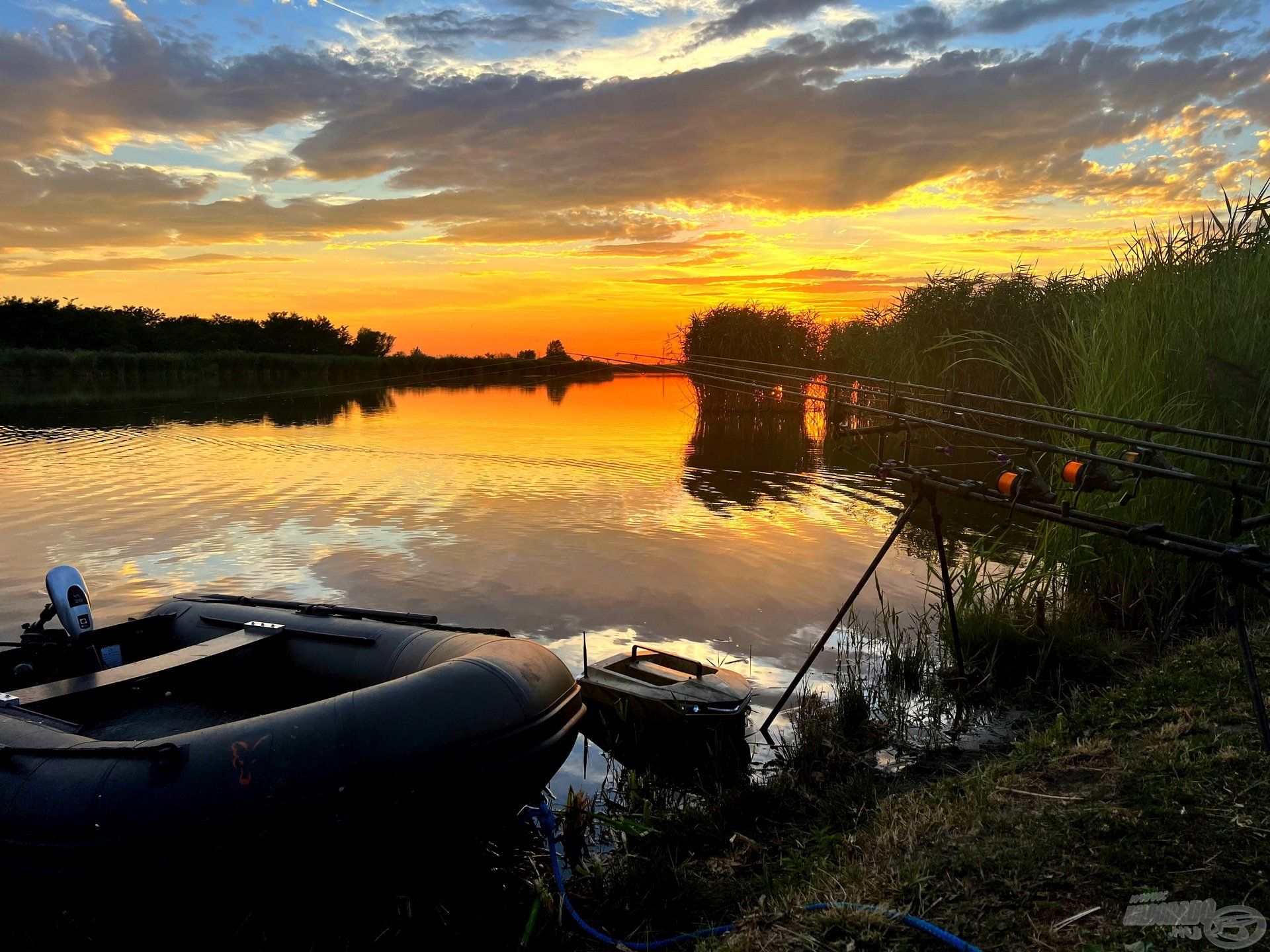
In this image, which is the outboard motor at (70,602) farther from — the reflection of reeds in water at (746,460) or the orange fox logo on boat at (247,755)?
the reflection of reeds in water at (746,460)

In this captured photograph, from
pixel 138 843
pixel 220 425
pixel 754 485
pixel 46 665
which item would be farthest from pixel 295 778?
pixel 220 425

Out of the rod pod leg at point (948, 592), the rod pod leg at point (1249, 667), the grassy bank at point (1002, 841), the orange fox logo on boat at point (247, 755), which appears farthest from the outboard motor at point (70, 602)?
the rod pod leg at point (1249, 667)

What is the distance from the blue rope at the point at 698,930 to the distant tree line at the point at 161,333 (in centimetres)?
6576

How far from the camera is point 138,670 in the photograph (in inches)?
198

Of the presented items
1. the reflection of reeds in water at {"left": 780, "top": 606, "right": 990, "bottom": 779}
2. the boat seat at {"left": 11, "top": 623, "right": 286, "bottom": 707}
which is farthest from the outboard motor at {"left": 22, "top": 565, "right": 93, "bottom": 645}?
the reflection of reeds in water at {"left": 780, "top": 606, "right": 990, "bottom": 779}

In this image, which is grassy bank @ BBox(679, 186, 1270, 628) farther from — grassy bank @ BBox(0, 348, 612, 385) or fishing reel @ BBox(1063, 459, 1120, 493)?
grassy bank @ BBox(0, 348, 612, 385)

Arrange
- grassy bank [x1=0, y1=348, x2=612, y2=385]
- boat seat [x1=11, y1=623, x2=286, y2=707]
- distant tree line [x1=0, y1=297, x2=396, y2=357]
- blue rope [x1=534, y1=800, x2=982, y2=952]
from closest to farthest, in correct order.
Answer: blue rope [x1=534, y1=800, x2=982, y2=952]
boat seat [x1=11, y1=623, x2=286, y2=707]
grassy bank [x1=0, y1=348, x2=612, y2=385]
distant tree line [x1=0, y1=297, x2=396, y2=357]

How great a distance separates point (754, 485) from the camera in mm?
17609

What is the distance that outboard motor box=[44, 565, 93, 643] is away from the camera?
17.5 feet

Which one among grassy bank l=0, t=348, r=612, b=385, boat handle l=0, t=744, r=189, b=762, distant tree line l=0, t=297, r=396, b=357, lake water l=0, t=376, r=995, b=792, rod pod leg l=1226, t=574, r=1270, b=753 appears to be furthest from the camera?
distant tree line l=0, t=297, r=396, b=357

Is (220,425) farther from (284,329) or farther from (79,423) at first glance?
(284,329)

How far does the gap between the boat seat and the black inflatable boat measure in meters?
0.01

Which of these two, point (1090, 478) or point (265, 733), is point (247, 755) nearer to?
point (265, 733)

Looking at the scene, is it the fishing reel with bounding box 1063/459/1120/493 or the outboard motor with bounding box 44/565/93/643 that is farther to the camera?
the outboard motor with bounding box 44/565/93/643
